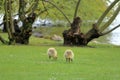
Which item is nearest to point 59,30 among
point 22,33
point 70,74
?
point 22,33

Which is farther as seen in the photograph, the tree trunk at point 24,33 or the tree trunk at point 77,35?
the tree trunk at point 24,33

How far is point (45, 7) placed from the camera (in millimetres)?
41281

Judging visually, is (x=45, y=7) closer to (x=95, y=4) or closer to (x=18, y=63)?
(x=95, y=4)

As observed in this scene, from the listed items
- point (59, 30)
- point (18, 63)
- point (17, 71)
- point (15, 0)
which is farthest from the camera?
point (59, 30)

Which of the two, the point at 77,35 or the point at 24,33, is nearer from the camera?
the point at 77,35

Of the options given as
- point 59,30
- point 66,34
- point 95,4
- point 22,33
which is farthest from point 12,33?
point 59,30

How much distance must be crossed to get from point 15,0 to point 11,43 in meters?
9.00

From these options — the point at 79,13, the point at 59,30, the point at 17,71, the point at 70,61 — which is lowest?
the point at 59,30

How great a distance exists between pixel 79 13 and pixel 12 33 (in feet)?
33.8

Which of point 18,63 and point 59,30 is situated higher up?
point 18,63

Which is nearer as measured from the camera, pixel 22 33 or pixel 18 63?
pixel 18 63

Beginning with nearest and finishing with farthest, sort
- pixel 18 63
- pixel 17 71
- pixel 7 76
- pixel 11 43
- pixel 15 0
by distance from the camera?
pixel 7 76, pixel 17 71, pixel 18 63, pixel 11 43, pixel 15 0

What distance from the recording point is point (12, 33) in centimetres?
3403

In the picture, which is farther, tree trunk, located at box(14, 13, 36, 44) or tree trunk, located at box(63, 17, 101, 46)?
tree trunk, located at box(14, 13, 36, 44)
